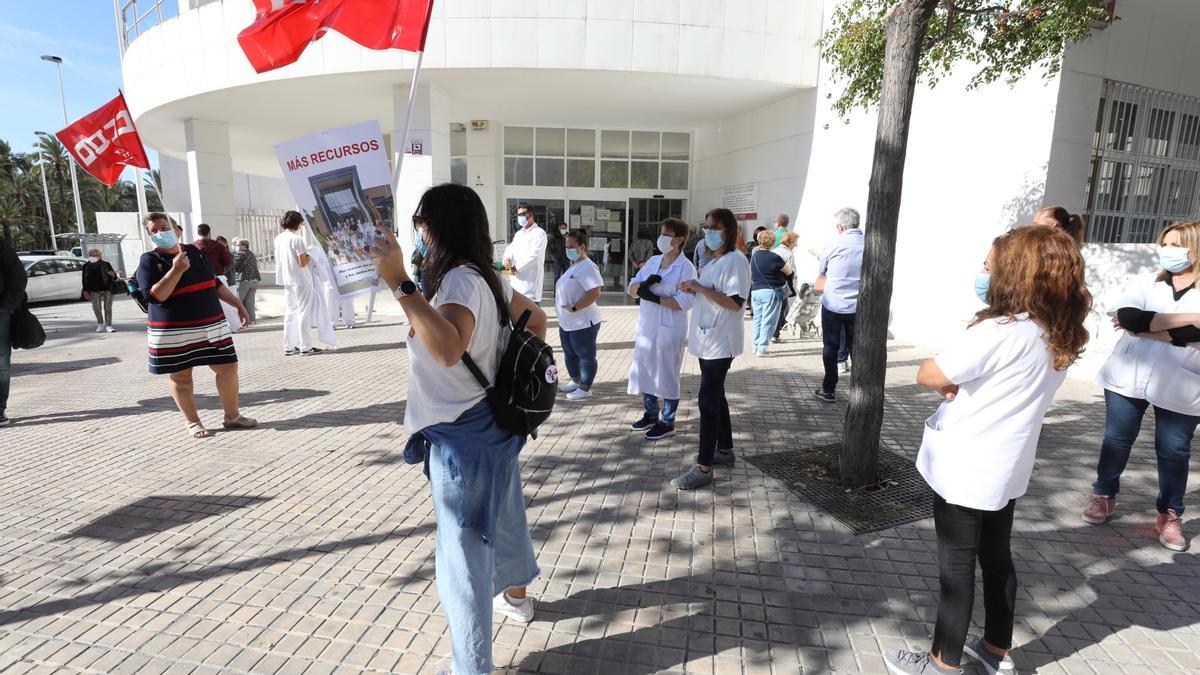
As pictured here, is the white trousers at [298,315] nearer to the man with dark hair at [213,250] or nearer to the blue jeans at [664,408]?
the man with dark hair at [213,250]

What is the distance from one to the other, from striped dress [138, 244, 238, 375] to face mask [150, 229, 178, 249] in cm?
8

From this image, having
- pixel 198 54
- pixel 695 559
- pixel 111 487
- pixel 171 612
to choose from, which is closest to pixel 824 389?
pixel 695 559

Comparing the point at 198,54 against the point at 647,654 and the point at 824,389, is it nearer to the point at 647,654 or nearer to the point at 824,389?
the point at 824,389

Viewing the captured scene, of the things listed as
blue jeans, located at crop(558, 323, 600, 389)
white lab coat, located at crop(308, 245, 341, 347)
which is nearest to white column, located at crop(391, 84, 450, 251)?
white lab coat, located at crop(308, 245, 341, 347)

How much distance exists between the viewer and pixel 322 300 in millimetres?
9438

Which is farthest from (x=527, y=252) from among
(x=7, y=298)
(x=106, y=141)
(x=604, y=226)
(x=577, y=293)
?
(x=604, y=226)

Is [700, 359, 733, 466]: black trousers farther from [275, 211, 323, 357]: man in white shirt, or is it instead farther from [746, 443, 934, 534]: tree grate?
[275, 211, 323, 357]: man in white shirt

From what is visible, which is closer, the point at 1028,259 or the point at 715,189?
the point at 1028,259

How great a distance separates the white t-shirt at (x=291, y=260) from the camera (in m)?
8.63

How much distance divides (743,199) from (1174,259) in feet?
37.4

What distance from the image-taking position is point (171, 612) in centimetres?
286

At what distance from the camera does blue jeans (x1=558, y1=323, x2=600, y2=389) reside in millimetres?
6215

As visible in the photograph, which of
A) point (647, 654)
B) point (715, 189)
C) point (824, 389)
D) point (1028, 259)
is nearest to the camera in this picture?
point (1028, 259)

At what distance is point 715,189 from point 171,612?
1469cm
